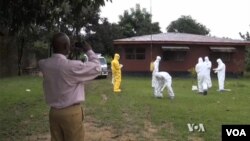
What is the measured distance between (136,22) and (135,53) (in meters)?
24.4

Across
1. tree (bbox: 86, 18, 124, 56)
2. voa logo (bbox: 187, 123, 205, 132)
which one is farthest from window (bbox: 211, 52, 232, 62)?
voa logo (bbox: 187, 123, 205, 132)

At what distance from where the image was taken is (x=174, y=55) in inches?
1737

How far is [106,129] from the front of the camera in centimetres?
1202

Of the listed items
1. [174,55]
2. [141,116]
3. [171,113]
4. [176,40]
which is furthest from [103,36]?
[141,116]

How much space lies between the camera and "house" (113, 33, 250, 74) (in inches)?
1715

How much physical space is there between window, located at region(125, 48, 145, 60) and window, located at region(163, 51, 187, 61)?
6.18ft

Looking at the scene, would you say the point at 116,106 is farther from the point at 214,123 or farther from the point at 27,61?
the point at 27,61

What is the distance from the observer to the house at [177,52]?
4356cm

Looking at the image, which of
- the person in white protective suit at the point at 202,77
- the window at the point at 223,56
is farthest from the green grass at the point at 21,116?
the window at the point at 223,56

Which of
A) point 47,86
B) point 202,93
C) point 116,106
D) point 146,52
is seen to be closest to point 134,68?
point 146,52

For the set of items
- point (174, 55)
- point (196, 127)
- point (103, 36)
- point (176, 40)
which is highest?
point (103, 36)

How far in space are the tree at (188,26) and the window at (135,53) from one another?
113ft

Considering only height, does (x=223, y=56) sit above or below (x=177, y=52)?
below

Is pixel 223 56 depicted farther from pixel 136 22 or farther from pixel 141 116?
pixel 141 116
